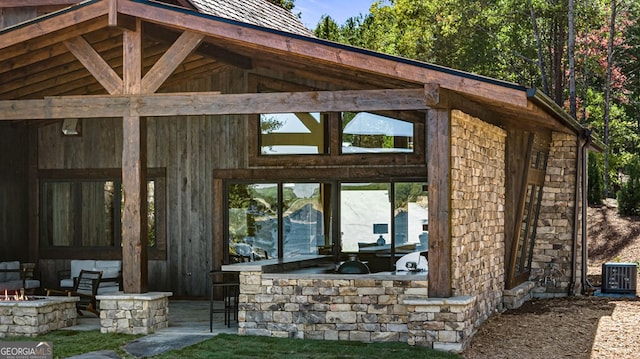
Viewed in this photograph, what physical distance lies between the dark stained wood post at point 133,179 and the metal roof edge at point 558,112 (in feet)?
15.6

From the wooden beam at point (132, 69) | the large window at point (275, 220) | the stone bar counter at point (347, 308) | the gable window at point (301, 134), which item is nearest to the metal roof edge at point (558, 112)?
the stone bar counter at point (347, 308)

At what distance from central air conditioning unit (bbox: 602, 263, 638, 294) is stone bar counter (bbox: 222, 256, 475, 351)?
5487 millimetres

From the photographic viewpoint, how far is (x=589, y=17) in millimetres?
22656

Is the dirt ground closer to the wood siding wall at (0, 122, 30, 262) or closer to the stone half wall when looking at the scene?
the stone half wall

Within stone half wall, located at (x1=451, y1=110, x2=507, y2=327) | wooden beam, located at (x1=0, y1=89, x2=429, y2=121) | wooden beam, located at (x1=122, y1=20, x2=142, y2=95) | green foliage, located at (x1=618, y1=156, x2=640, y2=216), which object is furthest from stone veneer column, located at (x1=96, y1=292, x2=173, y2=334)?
green foliage, located at (x1=618, y1=156, x2=640, y2=216)

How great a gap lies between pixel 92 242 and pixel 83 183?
3.43ft

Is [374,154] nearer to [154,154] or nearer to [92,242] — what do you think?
[154,154]

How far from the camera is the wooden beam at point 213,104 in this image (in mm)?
9844

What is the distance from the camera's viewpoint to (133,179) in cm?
1047

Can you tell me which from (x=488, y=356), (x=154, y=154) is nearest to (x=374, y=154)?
(x=154, y=154)

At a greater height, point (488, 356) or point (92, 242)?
point (92, 242)

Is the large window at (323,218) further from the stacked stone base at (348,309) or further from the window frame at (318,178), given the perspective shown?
the stacked stone base at (348,309)

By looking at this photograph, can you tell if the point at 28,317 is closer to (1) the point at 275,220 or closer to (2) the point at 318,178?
(1) the point at 275,220

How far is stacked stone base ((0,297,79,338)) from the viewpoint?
10.5 meters
